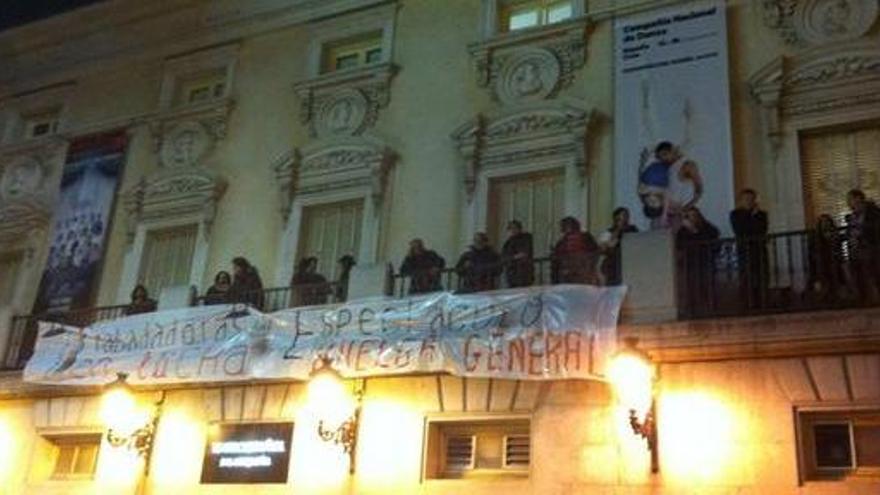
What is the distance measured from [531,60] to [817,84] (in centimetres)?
412

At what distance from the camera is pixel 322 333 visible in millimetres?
11969

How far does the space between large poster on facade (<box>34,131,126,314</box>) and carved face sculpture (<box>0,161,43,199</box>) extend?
0.78 metres

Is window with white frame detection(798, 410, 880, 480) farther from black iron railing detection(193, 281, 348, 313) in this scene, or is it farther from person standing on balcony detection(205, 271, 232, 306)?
person standing on balcony detection(205, 271, 232, 306)

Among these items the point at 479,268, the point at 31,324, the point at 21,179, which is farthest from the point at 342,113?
the point at 21,179

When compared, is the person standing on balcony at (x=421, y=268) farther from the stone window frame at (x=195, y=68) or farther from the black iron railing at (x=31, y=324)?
the stone window frame at (x=195, y=68)

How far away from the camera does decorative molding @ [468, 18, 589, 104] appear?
13977 mm

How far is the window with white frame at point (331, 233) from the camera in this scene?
14602mm

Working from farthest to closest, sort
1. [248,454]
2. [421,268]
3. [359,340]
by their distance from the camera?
1. [421,268]
2. [248,454]
3. [359,340]

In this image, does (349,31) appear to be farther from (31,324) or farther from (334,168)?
(31,324)

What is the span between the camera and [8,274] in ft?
57.8

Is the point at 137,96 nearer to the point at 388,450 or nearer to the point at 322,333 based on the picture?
the point at 322,333

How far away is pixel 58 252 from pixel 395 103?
681 cm

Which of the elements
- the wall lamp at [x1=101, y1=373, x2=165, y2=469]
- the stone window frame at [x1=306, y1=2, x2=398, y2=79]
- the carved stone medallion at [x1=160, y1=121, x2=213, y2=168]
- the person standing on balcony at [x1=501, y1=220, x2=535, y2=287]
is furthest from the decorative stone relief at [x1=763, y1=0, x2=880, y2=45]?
the wall lamp at [x1=101, y1=373, x2=165, y2=469]

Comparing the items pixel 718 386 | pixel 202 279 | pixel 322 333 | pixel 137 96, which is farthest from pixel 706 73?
pixel 137 96
